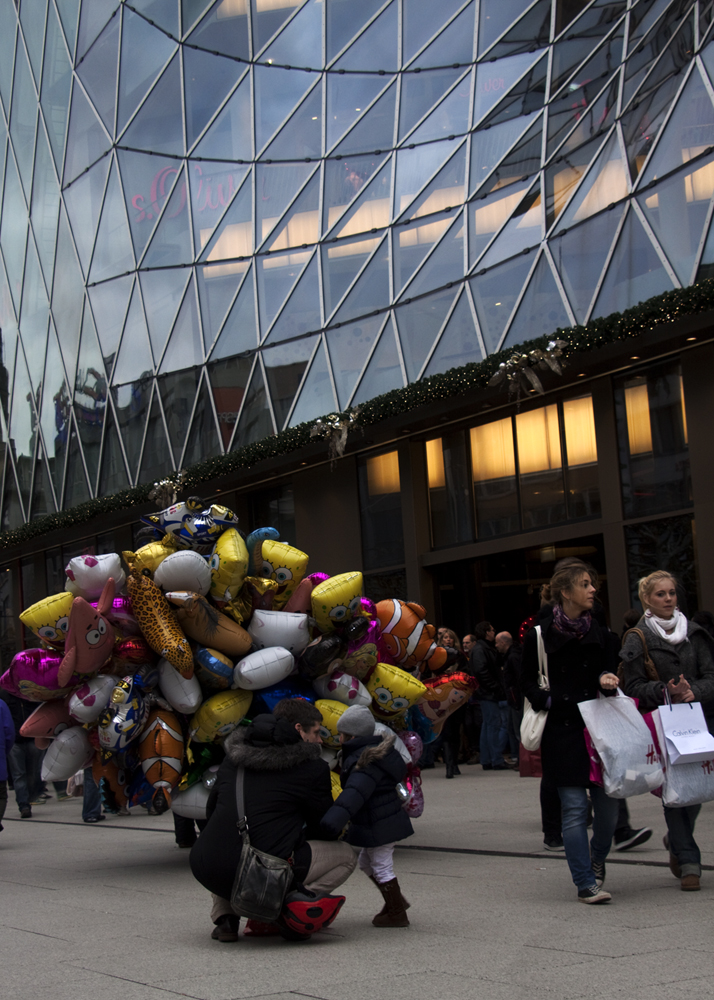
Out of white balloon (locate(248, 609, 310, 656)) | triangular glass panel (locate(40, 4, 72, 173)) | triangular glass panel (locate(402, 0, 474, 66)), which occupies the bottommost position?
white balloon (locate(248, 609, 310, 656))

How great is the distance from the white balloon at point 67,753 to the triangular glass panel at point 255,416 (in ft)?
45.1

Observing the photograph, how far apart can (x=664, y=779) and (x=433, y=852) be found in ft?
10.6

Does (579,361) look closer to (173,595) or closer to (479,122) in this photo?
(479,122)

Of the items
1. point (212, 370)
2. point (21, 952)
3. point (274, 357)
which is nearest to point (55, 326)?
point (212, 370)

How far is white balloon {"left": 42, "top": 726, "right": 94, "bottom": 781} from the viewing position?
9.20 m

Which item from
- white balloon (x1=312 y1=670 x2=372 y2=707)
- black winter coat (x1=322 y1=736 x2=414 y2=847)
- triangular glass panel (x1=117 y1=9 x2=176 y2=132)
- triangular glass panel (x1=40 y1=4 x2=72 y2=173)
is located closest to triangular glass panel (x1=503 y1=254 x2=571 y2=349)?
white balloon (x1=312 y1=670 x2=372 y2=707)

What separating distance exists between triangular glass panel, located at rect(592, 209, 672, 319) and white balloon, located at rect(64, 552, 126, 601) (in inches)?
386

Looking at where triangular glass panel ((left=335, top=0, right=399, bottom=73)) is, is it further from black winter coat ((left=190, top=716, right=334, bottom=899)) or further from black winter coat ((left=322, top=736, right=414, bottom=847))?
black winter coat ((left=190, top=716, right=334, bottom=899))

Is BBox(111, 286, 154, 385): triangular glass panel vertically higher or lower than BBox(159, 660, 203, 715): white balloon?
higher

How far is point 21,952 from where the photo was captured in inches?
240

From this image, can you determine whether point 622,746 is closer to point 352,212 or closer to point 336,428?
point 336,428

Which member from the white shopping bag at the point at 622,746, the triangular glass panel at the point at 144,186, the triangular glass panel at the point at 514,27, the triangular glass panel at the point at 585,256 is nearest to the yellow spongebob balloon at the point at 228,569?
the white shopping bag at the point at 622,746

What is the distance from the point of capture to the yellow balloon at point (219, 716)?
28.9ft

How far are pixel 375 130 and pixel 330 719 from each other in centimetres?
1527
